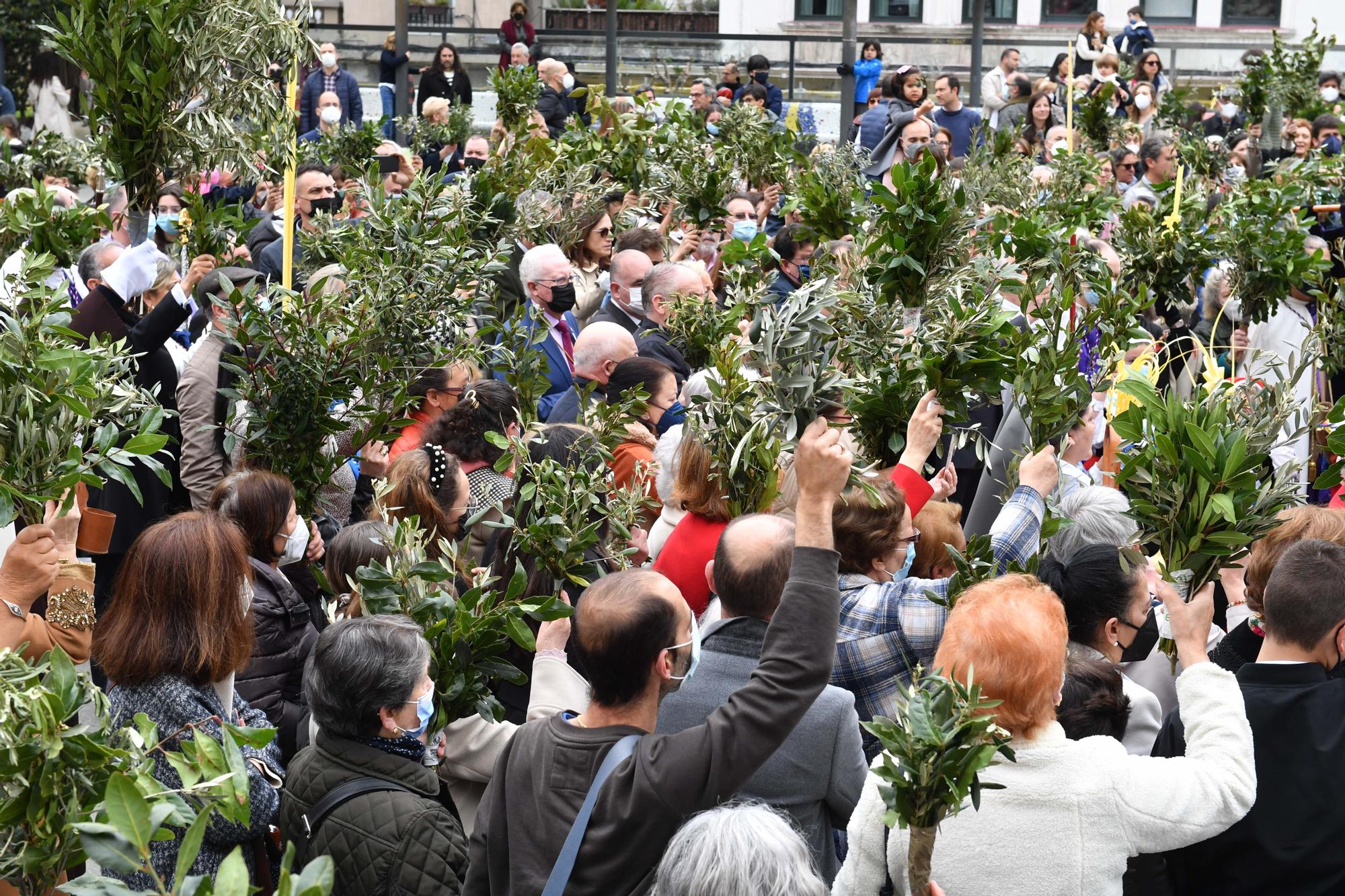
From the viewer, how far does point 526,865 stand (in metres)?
3.00

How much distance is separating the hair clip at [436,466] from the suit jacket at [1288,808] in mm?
2839

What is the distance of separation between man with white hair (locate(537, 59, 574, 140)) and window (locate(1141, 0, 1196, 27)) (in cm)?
1682

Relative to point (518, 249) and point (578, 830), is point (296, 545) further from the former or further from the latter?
point (518, 249)

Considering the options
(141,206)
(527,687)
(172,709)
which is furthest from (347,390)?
(172,709)

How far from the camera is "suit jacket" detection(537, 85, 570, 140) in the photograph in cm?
1578

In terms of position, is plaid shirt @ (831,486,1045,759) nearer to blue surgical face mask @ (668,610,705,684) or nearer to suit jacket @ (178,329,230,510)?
blue surgical face mask @ (668,610,705,684)

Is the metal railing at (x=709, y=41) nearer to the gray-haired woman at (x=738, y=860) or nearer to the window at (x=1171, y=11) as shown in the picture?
the window at (x=1171, y=11)

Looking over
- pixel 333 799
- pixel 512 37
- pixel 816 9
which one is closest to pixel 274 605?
pixel 333 799

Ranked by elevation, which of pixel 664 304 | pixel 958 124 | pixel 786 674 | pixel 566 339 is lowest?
pixel 786 674

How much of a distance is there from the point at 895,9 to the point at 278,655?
26.4 meters

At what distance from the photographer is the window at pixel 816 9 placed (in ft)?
93.9

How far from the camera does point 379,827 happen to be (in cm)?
326

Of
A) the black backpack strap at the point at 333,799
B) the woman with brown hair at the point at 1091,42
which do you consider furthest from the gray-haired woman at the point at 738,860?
the woman with brown hair at the point at 1091,42

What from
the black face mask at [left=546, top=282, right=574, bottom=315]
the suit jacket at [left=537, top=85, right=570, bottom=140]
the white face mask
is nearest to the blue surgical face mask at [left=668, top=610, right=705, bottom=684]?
the white face mask
